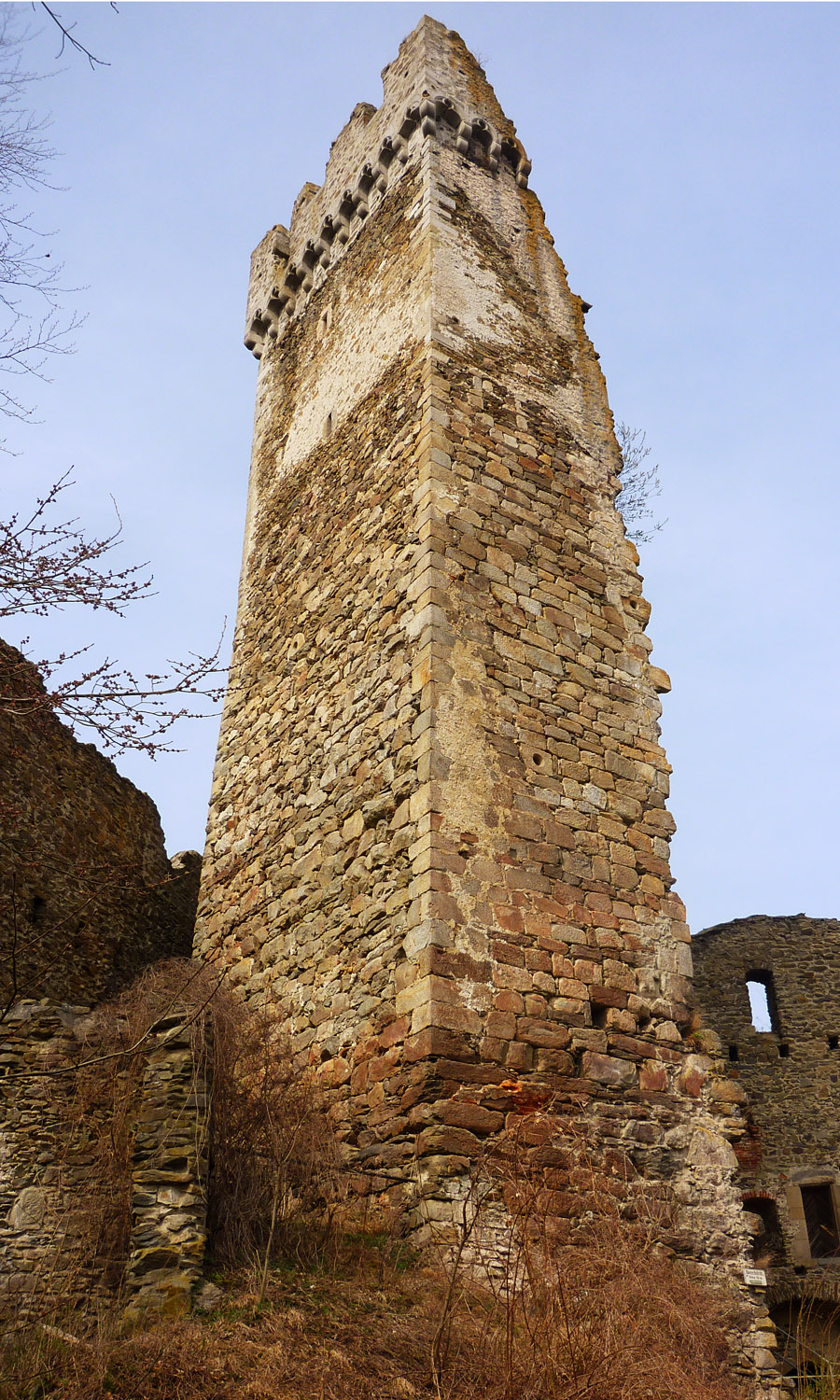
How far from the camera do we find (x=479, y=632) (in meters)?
6.50

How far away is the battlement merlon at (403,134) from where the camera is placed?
9.05 metres

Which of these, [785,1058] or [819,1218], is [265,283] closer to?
[785,1058]

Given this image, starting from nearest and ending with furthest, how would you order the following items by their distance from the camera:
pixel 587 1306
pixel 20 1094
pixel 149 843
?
pixel 587 1306 → pixel 20 1094 → pixel 149 843

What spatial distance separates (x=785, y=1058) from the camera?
15.3 m

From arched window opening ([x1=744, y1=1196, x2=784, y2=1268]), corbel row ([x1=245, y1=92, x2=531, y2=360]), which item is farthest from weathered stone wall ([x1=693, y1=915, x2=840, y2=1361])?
corbel row ([x1=245, y1=92, x2=531, y2=360])

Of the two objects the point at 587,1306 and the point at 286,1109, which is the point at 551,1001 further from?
the point at 587,1306

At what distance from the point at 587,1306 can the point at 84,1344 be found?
5.83 ft

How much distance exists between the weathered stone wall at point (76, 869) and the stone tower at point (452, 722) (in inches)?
45.6

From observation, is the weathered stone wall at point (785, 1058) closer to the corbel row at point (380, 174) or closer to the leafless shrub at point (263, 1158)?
the leafless shrub at point (263, 1158)

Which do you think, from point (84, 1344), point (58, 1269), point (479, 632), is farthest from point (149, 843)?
point (84, 1344)

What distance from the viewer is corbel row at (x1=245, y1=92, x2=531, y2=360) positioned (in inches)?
354

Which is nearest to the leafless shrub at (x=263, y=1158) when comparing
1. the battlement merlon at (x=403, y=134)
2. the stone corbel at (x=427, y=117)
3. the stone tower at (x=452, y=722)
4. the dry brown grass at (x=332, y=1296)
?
the dry brown grass at (x=332, y=1296)

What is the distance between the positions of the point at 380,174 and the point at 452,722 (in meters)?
5.84

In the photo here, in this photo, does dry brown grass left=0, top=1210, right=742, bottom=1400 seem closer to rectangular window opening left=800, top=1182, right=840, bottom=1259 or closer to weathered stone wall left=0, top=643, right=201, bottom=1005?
weathered stone wall left=0, top=643, right=201, bottom=1005
